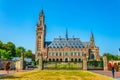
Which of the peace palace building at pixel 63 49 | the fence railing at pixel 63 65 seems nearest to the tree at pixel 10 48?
the peace palace building at pixel 63 49

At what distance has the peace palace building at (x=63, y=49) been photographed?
11750cm

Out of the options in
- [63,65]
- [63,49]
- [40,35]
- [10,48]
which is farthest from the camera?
Answer: [40,35]

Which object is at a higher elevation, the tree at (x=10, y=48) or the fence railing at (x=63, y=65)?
the tree at (x=10, y=48)

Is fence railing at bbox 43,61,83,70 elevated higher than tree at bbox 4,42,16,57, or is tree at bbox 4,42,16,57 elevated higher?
tree at bbox 4,42,16,57

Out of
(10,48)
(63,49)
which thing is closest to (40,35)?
(63,49)

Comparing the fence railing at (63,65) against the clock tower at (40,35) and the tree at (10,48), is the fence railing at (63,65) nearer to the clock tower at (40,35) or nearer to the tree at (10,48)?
the tree at (10,48)

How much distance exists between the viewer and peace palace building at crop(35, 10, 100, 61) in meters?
118

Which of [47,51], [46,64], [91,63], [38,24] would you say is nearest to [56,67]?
[46,64]

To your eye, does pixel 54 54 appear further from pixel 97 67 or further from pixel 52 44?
pixel 97 67

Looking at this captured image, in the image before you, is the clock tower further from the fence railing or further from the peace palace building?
the fence railing

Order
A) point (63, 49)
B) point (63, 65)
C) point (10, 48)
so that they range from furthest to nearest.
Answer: point (63, 49), point (10, 48), point (63, 65)

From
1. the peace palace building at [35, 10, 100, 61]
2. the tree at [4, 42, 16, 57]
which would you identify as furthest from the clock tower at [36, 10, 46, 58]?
the tree at [4, 42, 16, 57]

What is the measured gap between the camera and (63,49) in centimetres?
11819

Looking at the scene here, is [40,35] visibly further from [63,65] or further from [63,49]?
→ [63,65]
